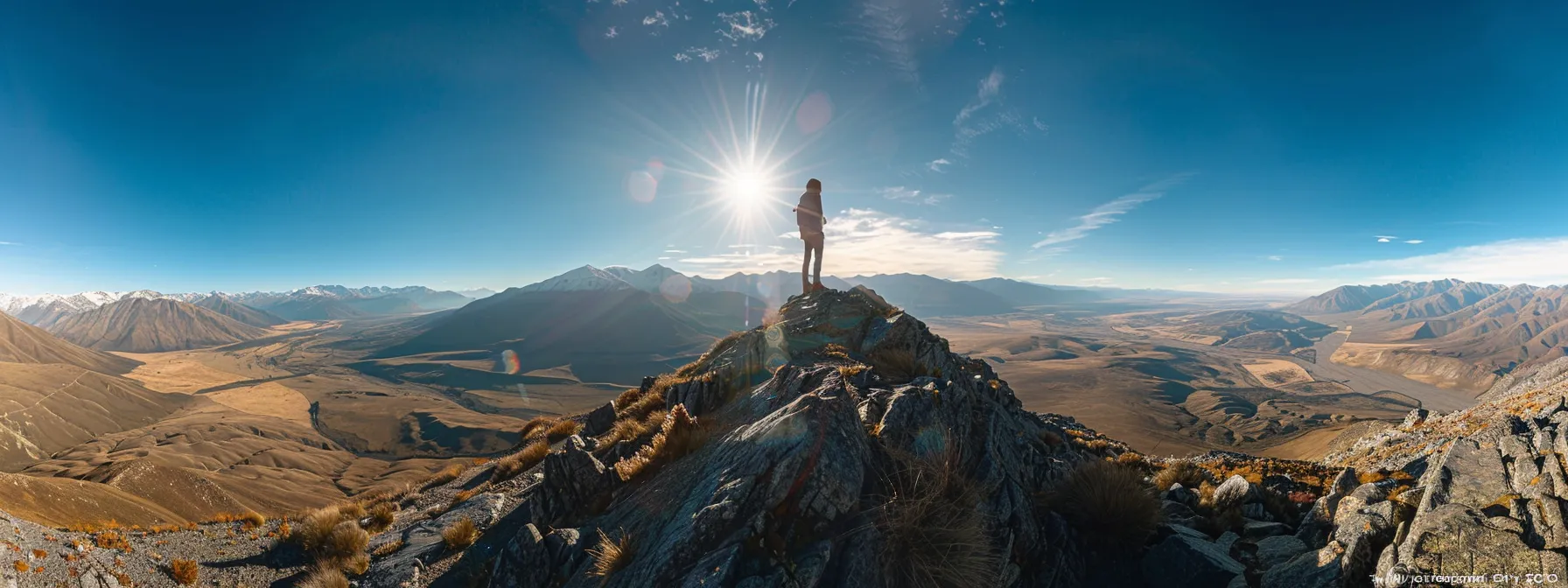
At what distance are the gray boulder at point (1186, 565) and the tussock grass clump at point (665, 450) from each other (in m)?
8.13

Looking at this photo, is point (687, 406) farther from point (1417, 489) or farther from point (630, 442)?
point (1417, 489)

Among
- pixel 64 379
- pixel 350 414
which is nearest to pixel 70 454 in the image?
pixel 350 414

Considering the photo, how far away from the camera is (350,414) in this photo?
6048 inches

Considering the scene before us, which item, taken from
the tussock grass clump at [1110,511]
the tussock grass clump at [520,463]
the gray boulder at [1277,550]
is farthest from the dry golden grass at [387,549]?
the gray boulder at [1277,550]

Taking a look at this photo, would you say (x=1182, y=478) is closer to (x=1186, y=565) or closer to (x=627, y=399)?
(x=1186, y=565)

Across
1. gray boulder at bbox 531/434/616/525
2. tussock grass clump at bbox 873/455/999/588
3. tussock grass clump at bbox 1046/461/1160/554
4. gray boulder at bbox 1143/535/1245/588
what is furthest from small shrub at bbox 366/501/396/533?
gray boulder at bbox 1143/535/1245/588

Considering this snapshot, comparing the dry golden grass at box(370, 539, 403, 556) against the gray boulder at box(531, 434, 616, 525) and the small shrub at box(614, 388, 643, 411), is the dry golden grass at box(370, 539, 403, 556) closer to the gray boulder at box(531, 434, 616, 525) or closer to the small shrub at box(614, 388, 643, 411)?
the gray boulder at box(531, 434, 616, 525)

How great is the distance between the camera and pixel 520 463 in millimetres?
15281

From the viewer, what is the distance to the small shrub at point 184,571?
10.1 meters

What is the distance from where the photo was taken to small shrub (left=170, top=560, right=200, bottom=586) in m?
10.1

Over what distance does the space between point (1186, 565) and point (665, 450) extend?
914cm

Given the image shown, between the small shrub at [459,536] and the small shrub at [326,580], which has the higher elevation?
the small shrub at [459,536]

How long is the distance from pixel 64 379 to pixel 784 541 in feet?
940

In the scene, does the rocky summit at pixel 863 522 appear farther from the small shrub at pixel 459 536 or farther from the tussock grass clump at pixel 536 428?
the tussock grass clump at pixel 536 428
